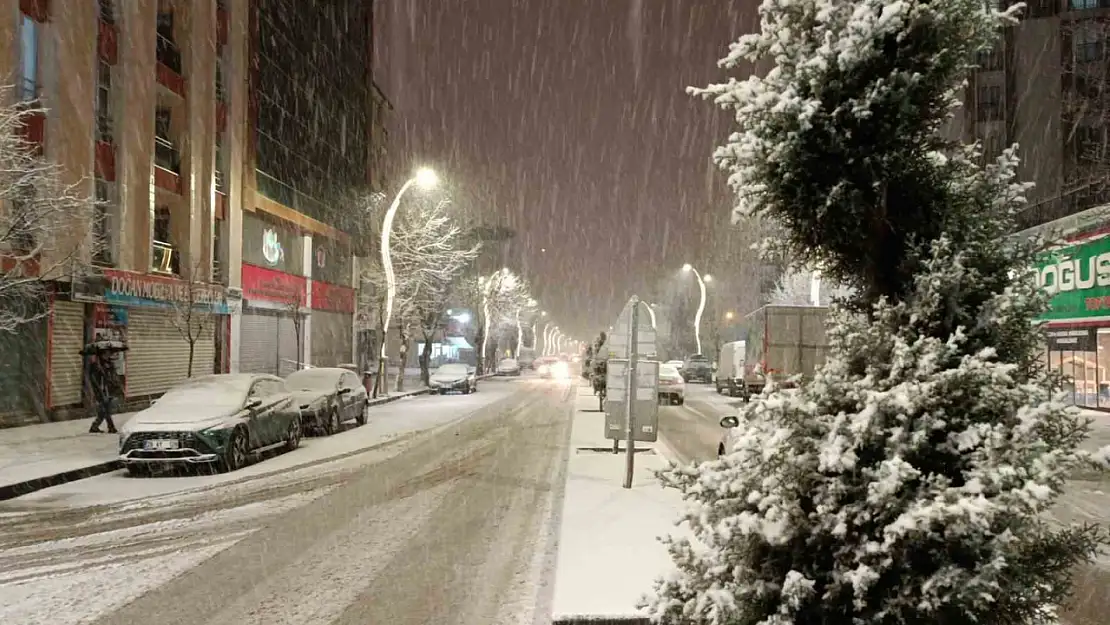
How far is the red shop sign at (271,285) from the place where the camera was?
32.2m

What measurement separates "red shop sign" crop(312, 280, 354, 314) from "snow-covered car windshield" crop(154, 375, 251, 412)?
2562 centimetres

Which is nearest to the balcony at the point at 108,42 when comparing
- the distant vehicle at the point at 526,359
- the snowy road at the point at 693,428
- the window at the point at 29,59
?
the window at the point at 29,59

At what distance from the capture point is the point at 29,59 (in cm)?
2056

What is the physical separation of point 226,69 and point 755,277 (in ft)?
147

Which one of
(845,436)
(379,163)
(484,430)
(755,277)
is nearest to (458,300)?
(379,163)

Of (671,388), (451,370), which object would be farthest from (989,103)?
(451,370)

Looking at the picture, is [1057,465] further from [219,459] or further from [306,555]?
[219,459]

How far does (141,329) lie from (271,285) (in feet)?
31.3

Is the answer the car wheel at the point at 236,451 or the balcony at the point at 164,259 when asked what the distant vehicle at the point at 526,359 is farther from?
the car wheel at the point at 236,451

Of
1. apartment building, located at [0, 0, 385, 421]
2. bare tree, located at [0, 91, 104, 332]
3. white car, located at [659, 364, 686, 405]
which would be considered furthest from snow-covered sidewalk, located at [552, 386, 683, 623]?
white car, located at [659, 364, 686, 405]

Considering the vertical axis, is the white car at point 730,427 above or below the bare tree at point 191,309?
below

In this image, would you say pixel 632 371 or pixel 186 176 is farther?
pixel 186 176

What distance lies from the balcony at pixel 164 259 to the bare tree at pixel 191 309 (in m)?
0.77

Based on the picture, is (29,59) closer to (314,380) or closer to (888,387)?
(314,380)
